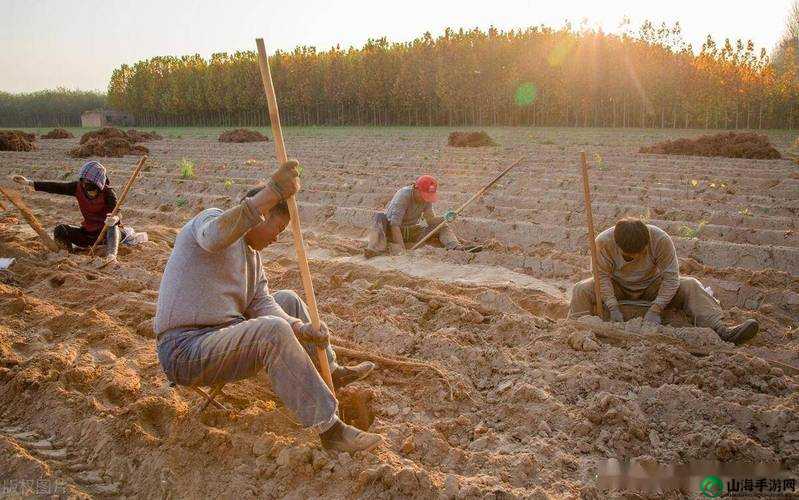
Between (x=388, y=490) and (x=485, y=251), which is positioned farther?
(x=485, y=251)

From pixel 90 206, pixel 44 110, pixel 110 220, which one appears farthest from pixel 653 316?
pixel 44 110

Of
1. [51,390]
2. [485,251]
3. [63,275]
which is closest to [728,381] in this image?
[485,251]

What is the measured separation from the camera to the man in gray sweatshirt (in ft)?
9.12

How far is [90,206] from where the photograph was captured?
6773 mm

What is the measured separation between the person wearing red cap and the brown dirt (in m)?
0.27

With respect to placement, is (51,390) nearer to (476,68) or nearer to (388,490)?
(388,490)

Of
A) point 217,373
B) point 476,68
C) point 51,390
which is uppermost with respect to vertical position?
point 476,68

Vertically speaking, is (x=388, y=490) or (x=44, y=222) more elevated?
(x=44, y=222)

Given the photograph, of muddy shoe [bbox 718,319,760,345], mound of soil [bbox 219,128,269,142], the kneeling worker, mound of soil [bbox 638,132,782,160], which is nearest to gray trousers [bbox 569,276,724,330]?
muddy shoe [bbox 718,319,760,345]

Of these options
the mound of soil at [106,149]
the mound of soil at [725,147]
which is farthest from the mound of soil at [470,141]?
the mound of soil at [106,149]

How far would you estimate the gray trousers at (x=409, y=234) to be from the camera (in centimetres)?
725

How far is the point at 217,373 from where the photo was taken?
9.72ft

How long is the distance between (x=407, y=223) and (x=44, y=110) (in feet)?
188

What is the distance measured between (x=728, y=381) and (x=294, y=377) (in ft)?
8.98
